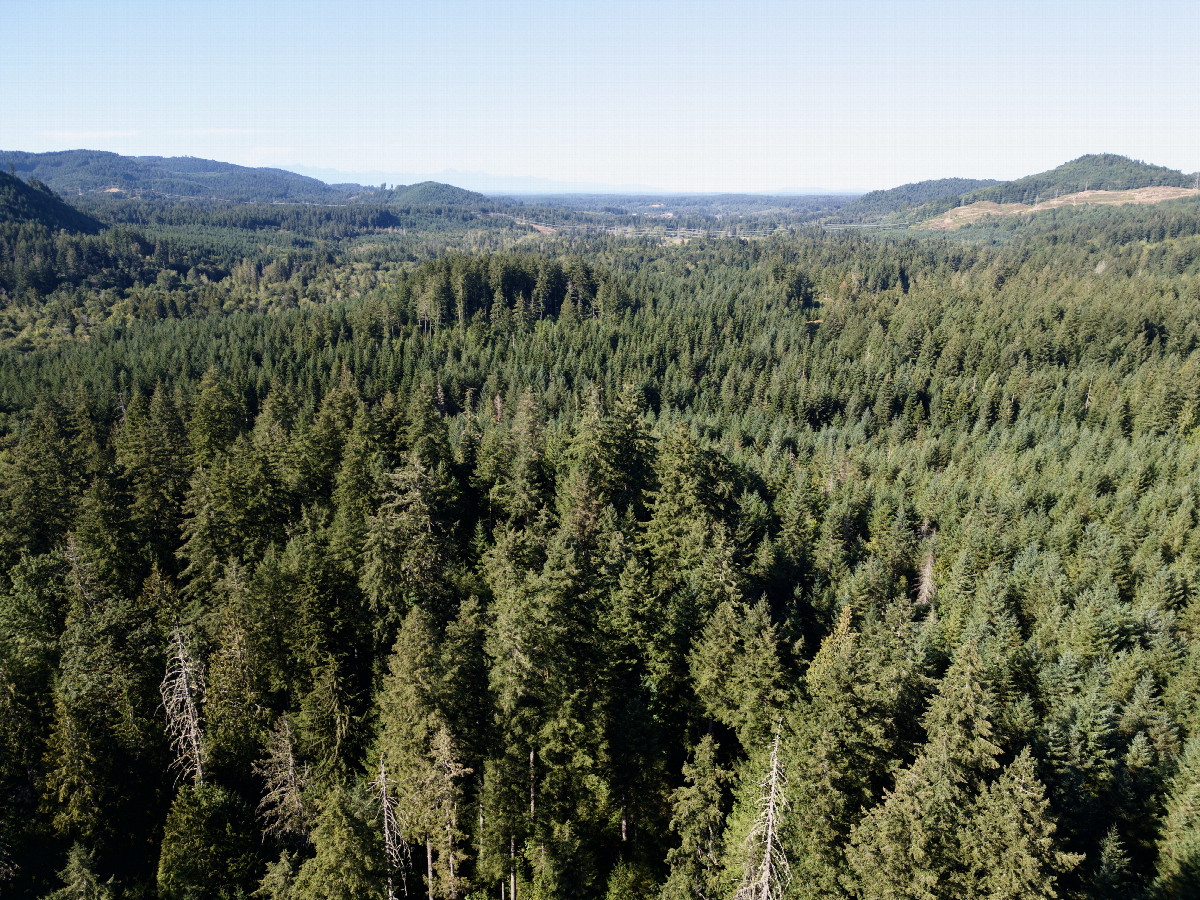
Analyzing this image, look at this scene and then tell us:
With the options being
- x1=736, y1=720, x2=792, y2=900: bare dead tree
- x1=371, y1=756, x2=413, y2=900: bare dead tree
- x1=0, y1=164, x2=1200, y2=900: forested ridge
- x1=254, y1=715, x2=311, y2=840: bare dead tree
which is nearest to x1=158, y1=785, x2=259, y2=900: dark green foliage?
x1=0, y1=164, x2=1200, y2=900: forested ridge

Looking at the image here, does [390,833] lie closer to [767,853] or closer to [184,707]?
[184,707]

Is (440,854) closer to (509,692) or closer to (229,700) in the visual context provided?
(509,692)

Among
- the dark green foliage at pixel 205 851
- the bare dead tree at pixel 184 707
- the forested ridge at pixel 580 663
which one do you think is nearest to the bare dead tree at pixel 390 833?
the forested ridge at pixel 580 663

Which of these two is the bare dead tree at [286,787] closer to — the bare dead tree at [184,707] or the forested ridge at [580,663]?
the forested ridge at [580,663]

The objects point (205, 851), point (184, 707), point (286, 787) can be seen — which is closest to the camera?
point (205, 851)

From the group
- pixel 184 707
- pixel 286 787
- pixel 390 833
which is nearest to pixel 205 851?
pixel 286 787

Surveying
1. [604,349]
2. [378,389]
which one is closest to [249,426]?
[378,389]

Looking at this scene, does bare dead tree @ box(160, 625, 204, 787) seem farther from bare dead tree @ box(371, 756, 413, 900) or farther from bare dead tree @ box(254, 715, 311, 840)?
bare dead tree @ box(371, 756, 413, 900)
